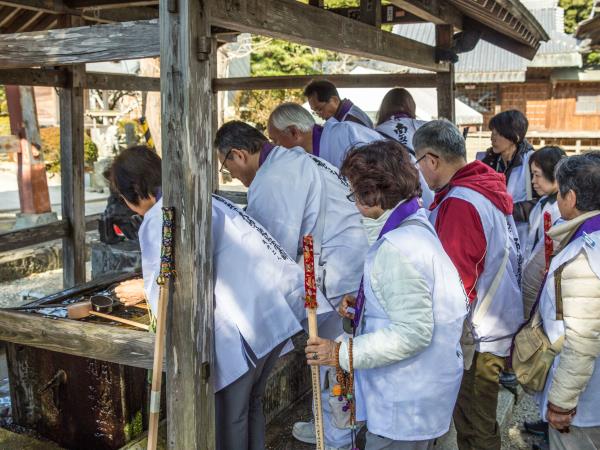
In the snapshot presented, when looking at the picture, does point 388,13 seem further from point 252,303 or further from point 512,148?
point 252,303

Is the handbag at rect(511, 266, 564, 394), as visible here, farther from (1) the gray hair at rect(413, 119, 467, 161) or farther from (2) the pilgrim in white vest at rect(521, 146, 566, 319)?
(1) the gray hair at rect(413, 119, 467, 161)

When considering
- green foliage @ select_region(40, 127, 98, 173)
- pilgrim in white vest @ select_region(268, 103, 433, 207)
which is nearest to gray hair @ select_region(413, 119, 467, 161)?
pilgrim in white vest @ select_region(268, 103, 433, 207)

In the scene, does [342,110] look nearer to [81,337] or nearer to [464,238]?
[464,238]

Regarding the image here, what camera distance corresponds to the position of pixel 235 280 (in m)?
2.52

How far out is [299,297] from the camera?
270 cm

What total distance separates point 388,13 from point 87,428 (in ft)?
14.1

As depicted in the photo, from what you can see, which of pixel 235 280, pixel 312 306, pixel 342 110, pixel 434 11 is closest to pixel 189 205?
pixel 235 280

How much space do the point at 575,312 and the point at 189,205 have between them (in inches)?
58.5

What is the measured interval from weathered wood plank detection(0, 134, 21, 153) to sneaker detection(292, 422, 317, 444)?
7141 millimetres

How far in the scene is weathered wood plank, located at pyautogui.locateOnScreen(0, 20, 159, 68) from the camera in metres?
2.37

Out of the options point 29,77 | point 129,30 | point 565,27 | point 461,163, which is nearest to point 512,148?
point 461,163

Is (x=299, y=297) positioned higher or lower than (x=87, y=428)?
higher

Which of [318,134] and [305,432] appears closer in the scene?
[305,432]

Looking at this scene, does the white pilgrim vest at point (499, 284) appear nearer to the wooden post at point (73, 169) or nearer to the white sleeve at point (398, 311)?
the white sleeve at point (398, 311)
